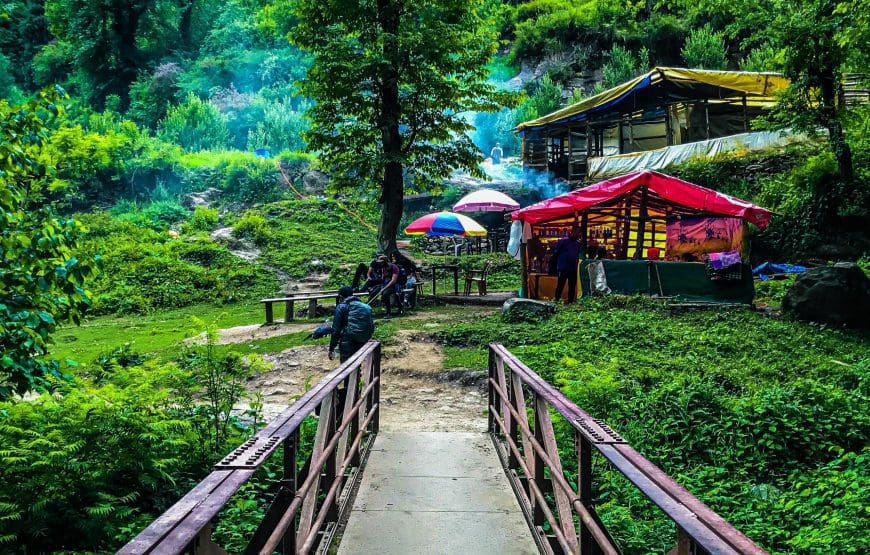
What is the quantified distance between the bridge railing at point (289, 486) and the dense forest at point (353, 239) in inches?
35.3

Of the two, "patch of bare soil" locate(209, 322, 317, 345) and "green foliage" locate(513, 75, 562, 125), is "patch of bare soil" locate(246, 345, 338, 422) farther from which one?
"green foliage" locate(513, 75, 562, 125)

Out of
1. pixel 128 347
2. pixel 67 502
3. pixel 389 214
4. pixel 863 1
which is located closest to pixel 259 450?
pixel 67 502

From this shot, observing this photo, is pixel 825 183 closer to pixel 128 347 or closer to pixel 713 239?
pixel 713 239

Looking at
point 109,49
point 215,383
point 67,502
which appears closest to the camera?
point 67,502

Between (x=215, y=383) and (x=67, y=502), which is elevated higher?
(x=215, y=383)

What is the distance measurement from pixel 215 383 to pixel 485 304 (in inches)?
419

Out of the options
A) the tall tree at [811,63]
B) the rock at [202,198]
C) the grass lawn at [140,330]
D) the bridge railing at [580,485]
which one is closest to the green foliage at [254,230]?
the rock at [202,198]

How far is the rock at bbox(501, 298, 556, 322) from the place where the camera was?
12172 millimetres

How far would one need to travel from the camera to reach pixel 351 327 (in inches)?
281

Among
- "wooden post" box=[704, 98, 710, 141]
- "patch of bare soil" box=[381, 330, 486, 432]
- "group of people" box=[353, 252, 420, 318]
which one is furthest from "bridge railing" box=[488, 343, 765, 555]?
"wooden post" box=[704, 98, 710, 141]

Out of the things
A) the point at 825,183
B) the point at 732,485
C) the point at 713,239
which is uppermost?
the point at 825,183

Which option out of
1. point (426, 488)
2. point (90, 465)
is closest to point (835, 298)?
point (426, 488)

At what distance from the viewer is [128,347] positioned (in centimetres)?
1065

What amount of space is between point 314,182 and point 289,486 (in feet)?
100
